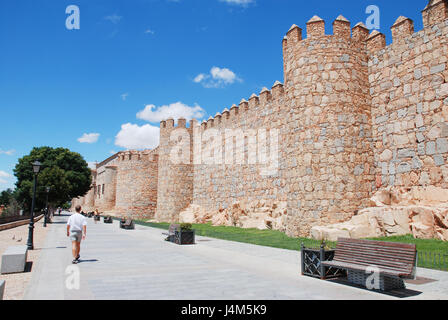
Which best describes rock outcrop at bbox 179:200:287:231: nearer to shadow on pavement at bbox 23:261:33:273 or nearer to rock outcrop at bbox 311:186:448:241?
rock outcrop at bbox 311:186:448:241

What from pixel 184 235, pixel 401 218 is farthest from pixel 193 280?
pixel 401 218

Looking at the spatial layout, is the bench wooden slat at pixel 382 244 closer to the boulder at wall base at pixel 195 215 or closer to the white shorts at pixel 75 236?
the white shorts at pixel 75 236

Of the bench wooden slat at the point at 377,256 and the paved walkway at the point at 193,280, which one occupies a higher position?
the bench wooden slat at the point at 377,256

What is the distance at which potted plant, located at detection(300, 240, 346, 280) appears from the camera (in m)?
5.93

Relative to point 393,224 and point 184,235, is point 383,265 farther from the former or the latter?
point 184,235

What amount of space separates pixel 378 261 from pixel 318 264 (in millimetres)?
1195

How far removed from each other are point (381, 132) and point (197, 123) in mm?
18352

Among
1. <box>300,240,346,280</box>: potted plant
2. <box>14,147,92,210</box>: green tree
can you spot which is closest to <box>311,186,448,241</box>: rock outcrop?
<box>300,240,346,280</box>: potted plant

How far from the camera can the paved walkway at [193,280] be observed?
469 cm

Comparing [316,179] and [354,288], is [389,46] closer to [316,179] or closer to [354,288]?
[316,179]

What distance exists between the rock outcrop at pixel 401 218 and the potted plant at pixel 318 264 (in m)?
4.28

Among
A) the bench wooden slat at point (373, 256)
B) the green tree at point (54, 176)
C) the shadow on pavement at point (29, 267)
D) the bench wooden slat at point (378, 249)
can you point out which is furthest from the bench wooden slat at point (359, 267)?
the green tree at point (54, 176)

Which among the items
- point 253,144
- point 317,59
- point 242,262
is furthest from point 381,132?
point 253,144

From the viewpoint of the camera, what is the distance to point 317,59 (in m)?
12.7
